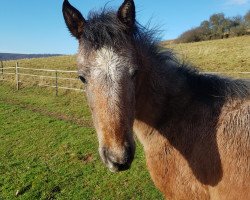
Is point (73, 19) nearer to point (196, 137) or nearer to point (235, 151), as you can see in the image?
point (196, 137)

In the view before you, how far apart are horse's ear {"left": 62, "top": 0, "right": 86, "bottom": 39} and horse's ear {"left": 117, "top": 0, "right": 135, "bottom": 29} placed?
40 cm

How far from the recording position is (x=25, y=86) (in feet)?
64.4

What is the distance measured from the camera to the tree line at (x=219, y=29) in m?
44.8

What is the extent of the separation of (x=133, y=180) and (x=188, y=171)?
3783 millimetres

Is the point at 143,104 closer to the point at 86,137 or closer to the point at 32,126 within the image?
the point at 86,137

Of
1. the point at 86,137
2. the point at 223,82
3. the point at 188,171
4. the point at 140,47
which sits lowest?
the point at 86,137

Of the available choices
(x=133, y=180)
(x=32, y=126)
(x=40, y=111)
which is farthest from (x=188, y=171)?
(x=40, y=111)

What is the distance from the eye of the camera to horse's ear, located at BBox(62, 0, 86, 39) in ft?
10.5

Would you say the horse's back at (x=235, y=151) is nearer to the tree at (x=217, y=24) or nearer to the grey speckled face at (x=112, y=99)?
the grey speckled face at (x=112, y=99)

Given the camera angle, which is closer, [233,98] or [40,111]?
[233,98]

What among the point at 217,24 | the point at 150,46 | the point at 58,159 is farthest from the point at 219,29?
the point at 150,46

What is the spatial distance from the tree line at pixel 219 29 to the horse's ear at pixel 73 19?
1666 inches

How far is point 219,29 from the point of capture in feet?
152

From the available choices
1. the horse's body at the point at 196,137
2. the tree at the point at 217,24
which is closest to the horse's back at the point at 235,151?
the horse's body at the point at 196,137
